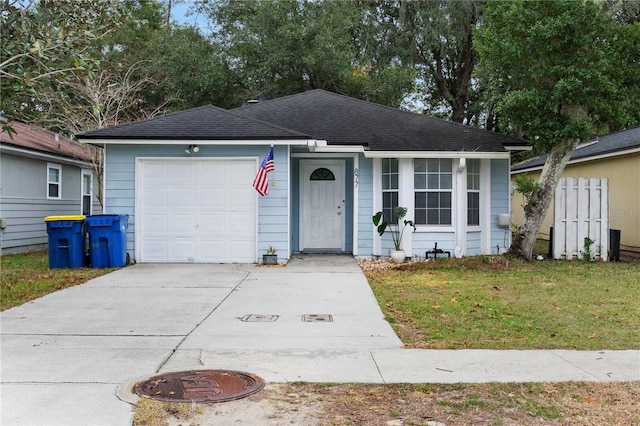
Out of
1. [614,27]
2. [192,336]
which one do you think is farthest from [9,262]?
[614,27]

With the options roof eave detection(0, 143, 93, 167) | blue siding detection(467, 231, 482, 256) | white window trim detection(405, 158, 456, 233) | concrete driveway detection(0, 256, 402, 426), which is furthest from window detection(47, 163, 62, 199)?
blue siding detection(467, 231, 482, 256)

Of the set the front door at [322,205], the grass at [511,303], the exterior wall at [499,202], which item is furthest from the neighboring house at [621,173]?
the front door at [322,205]

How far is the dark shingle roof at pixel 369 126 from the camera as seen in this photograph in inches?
531

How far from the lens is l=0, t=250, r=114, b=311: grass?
8609mm

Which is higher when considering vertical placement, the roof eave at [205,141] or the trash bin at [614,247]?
the roof eave at [205,141]

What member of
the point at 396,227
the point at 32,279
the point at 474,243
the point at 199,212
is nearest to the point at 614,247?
the point at 474,243

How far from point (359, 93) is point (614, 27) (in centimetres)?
1364

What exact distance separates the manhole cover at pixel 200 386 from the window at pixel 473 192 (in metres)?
9.90

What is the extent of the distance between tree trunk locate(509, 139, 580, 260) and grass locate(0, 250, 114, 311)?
29.3ft

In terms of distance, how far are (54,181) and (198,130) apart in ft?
26.4

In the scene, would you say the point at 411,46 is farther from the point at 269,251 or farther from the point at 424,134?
the point at 269,251

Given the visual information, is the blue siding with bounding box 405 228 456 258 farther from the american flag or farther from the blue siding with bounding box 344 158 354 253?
the american flag

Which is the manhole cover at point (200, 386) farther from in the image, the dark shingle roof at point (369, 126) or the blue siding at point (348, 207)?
the blue siding at point (348, 207)

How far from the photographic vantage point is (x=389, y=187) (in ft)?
45.1
